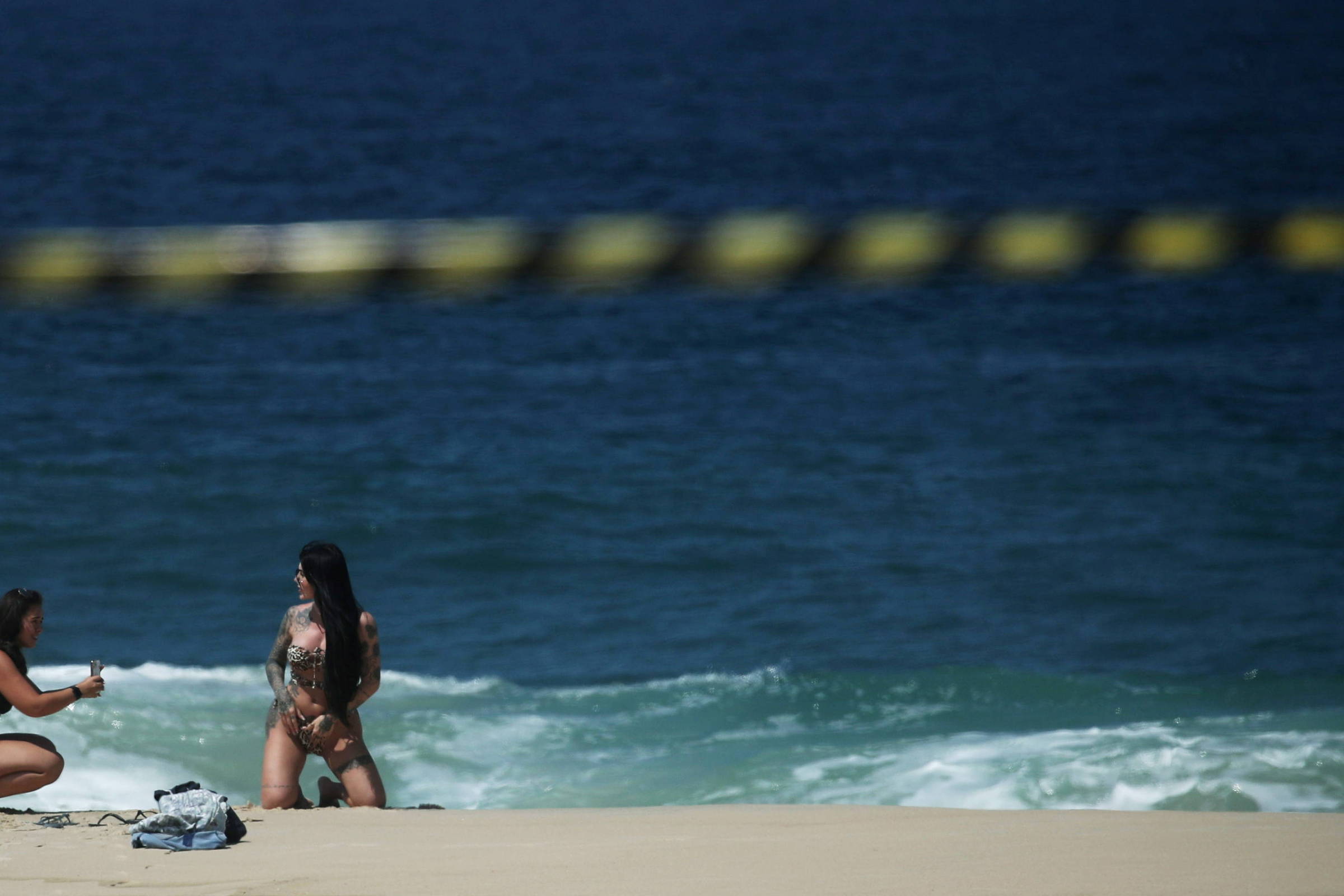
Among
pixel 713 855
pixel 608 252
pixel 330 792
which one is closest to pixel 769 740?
pixel 330 792

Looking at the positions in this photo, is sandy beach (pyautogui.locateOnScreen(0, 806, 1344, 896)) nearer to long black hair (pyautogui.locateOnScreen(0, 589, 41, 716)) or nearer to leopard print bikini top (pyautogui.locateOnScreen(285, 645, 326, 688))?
leopard print bikini top (pyautogui.locateOnScreen(285, 645, 326, 688))

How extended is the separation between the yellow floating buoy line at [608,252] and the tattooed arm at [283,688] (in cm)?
453

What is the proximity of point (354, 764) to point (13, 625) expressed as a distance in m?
1.64

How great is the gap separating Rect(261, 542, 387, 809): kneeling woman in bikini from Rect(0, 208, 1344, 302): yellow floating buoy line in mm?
4308

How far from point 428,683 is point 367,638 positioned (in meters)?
5.15

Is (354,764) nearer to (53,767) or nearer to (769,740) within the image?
(53,767)

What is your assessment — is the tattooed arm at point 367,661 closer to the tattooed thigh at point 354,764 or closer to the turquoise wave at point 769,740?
the tattooed thigh at point 354,764

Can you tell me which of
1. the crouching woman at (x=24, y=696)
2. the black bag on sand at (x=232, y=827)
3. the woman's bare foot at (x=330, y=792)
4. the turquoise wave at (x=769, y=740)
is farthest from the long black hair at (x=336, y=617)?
the turquoise wave at (x=769, y=740)

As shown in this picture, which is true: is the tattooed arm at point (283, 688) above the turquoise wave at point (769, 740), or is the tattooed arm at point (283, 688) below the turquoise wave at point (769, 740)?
above

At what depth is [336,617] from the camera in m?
7.15

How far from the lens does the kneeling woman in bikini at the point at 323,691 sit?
23.5 ft

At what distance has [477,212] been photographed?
34.1m

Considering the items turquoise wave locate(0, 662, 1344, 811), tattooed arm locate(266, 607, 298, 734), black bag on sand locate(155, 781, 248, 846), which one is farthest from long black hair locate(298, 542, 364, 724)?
turquoise wave locate(0, 662, 1344, 811)

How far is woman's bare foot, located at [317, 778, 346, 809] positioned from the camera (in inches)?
294
